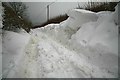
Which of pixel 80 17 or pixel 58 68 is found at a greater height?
pixel 80 17

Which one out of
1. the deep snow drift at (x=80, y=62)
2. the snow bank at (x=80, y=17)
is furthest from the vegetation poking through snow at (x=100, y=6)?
the deep snow drift at (x=80, y=62)

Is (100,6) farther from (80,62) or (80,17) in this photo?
(80,62)

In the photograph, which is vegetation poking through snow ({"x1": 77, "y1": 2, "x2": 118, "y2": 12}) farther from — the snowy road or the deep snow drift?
the snowy road

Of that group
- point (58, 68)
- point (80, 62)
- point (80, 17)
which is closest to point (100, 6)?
point (80, 17)

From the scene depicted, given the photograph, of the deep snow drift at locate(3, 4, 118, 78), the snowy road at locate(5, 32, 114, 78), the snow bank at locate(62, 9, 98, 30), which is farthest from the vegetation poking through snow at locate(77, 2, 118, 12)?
the snowy road at locate(5, 32, 114, 78)

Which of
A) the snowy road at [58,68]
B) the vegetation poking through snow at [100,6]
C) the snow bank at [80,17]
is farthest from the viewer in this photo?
the snow bank at [80,17]

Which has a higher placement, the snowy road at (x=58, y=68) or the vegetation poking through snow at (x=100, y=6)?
the vegetation poking through snow at (x=100, y=6)

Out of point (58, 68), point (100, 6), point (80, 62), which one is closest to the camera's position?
point (58, 68)

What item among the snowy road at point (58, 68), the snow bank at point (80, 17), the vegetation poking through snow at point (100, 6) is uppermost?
the vegetation poking through snow at point (100, 6)

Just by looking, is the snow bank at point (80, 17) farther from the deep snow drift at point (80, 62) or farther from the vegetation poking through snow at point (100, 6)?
the deep snow drift at point (80, 62)

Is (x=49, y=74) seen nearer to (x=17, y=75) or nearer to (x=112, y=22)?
(x=17, y=75)

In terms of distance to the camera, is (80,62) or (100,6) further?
(100,6)

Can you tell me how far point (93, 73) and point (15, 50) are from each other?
2.70 m

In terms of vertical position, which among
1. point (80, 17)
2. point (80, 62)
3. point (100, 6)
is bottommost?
point (80, 62)
